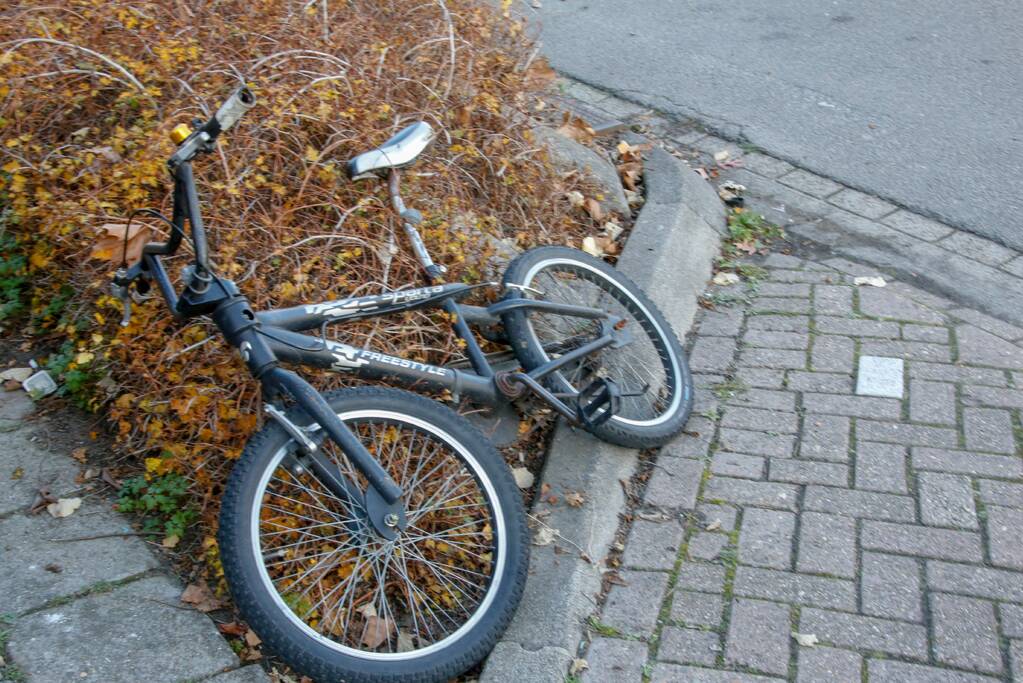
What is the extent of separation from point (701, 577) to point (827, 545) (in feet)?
1.49

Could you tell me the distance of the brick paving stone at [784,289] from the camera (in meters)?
4.78

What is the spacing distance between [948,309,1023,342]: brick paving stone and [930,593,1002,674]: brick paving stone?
1658 mm

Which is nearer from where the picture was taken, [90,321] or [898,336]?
[90,321]

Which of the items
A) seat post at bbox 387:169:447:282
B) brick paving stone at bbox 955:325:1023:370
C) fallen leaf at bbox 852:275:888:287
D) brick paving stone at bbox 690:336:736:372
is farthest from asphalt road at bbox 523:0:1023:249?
seat post at bbox 387:169:447:282

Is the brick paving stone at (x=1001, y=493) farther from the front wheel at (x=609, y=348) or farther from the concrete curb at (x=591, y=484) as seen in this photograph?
the concrete curb at (x=591, y=484)

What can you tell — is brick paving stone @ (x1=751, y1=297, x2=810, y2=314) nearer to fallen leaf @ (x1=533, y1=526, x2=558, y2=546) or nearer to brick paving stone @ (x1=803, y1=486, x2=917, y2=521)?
brick paving stone @ (x1=803, y1=486, x2=917, y2=521)

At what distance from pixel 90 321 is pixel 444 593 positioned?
181 centimetres

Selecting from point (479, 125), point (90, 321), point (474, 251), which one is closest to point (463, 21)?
point (479, 125)

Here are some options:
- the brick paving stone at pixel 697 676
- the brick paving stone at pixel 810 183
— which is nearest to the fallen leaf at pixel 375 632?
the brick paving stone at pixel 697 676

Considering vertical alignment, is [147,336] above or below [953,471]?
above

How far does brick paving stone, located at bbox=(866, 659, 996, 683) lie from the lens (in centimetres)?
293

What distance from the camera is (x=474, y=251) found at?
422 centimetres

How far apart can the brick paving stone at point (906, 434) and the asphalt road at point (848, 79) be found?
1.67 meters

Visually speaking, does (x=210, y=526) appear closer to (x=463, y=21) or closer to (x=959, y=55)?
(x=463, y=21)
